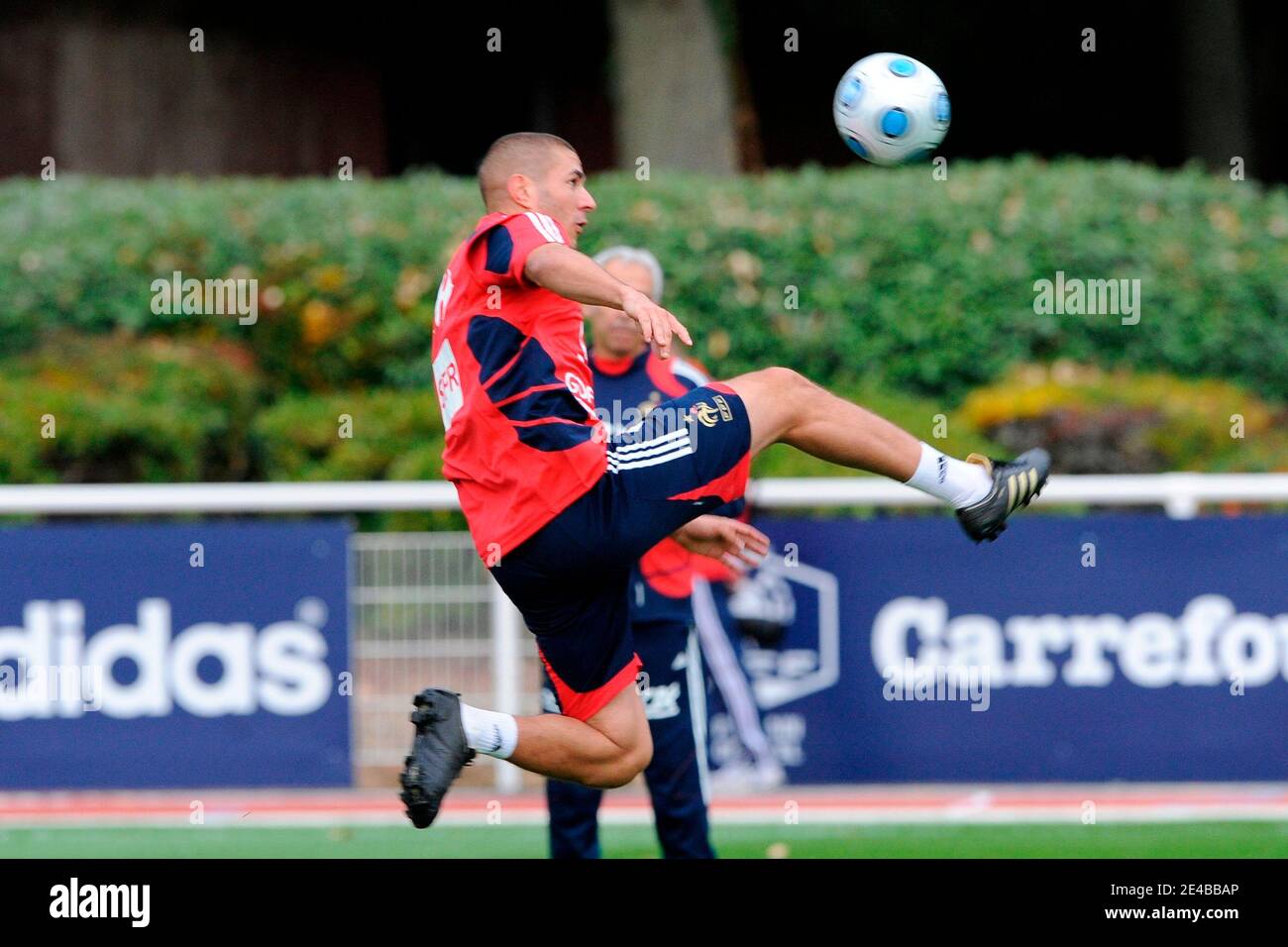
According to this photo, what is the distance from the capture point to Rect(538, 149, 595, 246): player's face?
5219 millimetres

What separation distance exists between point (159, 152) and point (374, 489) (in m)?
8.31

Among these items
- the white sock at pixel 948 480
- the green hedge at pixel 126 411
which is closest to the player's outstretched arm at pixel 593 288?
the white sock at pixel 948 480

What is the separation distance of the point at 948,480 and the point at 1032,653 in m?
2.82

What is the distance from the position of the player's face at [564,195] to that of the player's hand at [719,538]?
100cm

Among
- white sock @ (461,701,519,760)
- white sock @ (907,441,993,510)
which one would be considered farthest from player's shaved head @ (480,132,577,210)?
white sock @ (461,701,519,760)

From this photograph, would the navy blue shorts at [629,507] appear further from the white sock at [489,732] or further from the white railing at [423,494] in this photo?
the white railing at [423,494]

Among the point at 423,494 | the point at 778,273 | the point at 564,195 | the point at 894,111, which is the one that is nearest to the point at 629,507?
the point at 564,195

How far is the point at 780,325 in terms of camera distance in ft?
34.2

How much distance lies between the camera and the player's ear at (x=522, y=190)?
5.21m

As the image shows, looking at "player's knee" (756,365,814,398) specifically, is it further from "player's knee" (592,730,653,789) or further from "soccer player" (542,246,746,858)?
"player's knee" (592,730,653,789)

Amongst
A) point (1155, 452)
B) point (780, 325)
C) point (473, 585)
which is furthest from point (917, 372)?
point (473, 585)

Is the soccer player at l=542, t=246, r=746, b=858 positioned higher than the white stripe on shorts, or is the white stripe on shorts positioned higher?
the white stripe on shorts

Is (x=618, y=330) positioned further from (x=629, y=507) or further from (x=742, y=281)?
(x=742, y=281)

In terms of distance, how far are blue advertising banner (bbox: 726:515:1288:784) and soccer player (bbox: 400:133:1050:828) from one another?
258cm
